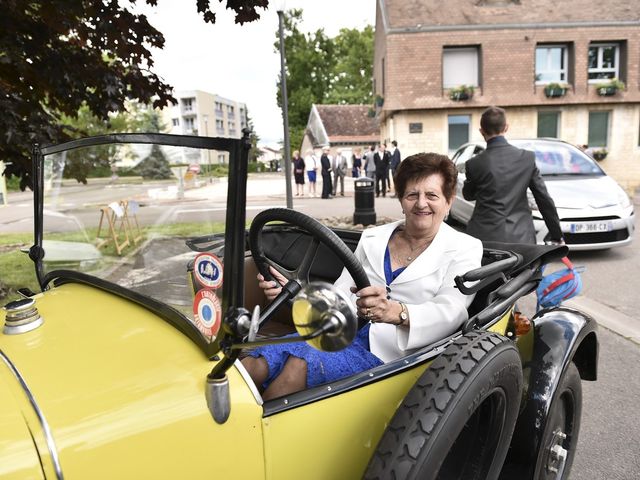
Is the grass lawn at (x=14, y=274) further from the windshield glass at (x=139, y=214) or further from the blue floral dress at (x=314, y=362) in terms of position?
the blue floral dress at (x=314, y=362)

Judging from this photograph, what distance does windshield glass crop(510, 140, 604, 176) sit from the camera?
759 centimetres

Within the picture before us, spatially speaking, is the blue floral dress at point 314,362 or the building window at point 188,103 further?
the building window at point 188,103

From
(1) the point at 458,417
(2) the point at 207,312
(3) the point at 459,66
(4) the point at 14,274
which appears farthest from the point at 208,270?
(3) the point at 459,66

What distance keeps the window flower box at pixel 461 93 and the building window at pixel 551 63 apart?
3273mm

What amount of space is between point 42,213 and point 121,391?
119 cm

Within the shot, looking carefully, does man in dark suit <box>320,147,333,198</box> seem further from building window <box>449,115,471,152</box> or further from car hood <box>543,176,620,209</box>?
car hood <box>543,176,620,209</box>

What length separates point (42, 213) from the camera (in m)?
2.06

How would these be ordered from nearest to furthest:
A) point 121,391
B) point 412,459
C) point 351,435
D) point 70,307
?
1. point 121,391
2. point 412,459
3. point 351,435
4. point 70,307

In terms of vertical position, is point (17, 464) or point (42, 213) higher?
point (42, 213)

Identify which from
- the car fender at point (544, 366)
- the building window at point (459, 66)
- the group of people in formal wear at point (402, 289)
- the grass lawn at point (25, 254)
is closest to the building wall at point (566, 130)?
the building window at point (459, 66)

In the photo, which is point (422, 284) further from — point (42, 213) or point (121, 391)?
point (42, 213)

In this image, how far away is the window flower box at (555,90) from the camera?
64.1 feet

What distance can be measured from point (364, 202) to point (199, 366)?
8.60 m

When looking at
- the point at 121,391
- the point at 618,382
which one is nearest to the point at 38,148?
the point at 121,391
